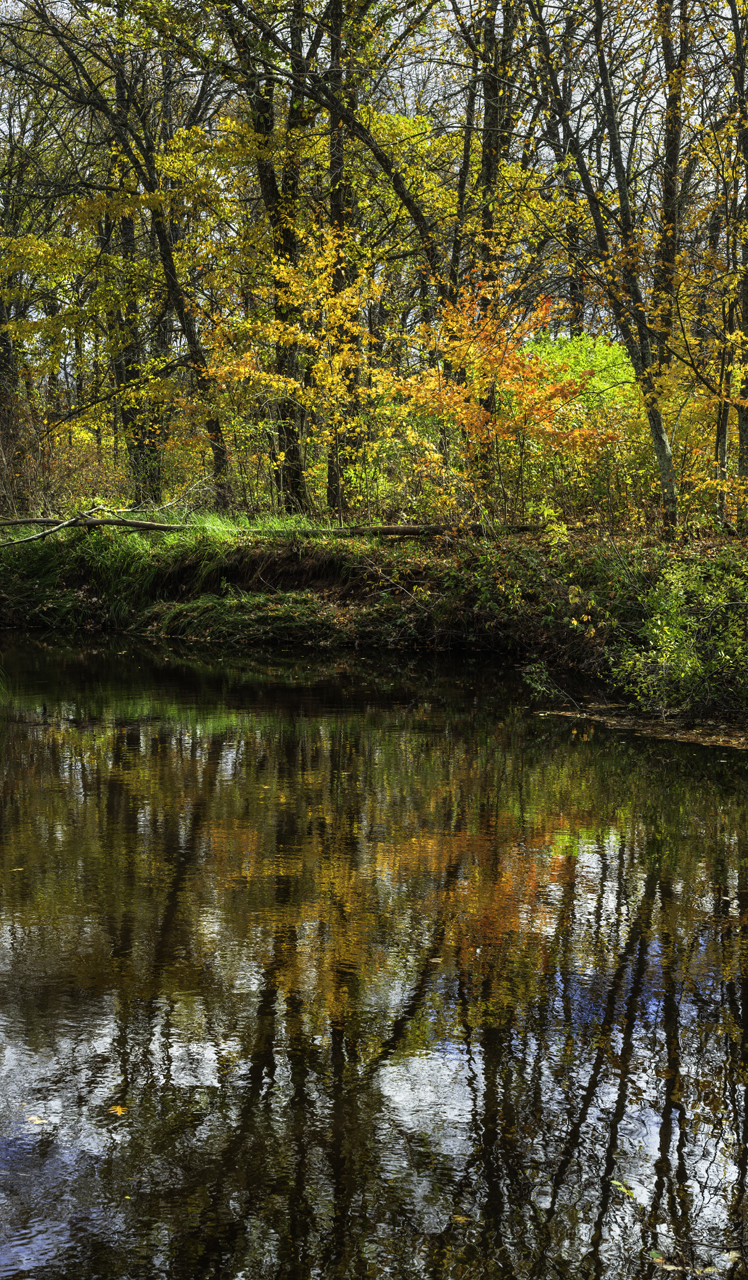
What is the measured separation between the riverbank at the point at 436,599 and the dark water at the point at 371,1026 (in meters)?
2.35

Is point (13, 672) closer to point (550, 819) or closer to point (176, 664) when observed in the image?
point (176, 664)

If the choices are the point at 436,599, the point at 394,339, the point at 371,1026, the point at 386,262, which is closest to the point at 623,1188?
the point at 371,1026

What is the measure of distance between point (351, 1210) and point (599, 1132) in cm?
87

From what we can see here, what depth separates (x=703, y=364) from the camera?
1362 centimetres

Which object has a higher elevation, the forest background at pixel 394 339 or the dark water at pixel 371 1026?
the forest background at pixel 394 339

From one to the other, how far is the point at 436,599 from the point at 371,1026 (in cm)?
1256

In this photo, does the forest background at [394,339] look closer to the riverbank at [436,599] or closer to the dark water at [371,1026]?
the riverbank at [436,599]

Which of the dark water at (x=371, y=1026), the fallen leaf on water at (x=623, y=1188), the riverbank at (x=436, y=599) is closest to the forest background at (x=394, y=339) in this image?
the riverbank at (x=436, y=599)

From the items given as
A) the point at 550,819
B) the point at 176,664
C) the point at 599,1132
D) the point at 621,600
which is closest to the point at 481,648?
the point at 621,600

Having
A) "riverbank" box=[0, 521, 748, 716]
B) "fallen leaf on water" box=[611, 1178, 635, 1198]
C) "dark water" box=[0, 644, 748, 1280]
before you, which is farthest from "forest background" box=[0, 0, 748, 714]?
"fallen leaf on water" box=[611, 1178, 635, 1198]

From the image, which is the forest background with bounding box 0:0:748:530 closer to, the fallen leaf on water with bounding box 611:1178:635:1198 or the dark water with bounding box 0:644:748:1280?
the dark water with bounding box 0:644:748:1280

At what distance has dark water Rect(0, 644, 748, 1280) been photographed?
9.91ft

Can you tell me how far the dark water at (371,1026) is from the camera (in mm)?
3020

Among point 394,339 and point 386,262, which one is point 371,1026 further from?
point 386,262
